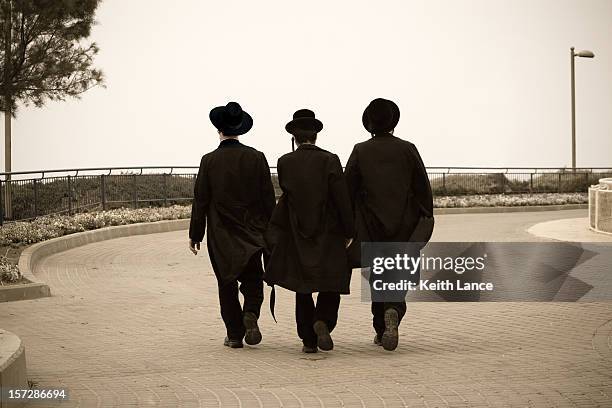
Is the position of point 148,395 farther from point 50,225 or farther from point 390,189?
point 50,225

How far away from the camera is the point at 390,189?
360 inches

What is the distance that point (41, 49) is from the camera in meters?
26.6

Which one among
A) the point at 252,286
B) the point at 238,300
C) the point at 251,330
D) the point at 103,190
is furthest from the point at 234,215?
the point at 103,190

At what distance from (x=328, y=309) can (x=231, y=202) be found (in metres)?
1.23

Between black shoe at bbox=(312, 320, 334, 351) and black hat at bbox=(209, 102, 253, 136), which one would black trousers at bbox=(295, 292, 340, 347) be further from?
black hat at bbox=(209, 102, 253, 136)

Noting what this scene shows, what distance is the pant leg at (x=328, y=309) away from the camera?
29.5 feet

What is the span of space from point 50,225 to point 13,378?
1488 centimetres

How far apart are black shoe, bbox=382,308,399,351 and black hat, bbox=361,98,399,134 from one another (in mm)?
1455

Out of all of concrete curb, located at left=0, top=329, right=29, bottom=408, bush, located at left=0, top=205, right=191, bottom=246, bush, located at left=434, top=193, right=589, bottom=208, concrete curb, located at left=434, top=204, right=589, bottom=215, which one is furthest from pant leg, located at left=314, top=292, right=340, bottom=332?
bush, located at left=434, top=193, right=589, bottom=208

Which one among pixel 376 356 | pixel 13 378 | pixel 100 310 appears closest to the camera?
pixel 13 378

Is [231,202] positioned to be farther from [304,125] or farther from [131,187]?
[131,187]

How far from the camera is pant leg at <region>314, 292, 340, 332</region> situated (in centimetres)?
899

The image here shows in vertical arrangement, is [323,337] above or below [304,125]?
below

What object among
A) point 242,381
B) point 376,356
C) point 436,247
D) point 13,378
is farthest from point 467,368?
point 436,247
